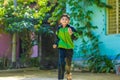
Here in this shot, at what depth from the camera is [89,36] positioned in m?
12.4

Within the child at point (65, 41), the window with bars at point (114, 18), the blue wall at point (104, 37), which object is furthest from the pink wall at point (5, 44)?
the child at point (65, 41)

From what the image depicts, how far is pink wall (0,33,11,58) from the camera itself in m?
18.7

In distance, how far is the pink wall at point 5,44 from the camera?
18720 millimetres

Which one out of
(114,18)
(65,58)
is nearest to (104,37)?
(114,18)

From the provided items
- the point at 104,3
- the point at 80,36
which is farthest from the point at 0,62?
the point at 104,3

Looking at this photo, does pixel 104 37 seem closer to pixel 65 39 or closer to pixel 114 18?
pixel 114 18

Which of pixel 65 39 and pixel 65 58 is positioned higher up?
pixel 65 39

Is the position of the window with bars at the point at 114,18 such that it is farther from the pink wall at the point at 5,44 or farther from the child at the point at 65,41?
the pink wall at the point at 5,44

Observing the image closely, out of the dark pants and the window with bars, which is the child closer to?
the dark pants

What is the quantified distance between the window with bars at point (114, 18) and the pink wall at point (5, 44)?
8059mm

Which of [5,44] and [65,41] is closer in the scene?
[65,41]

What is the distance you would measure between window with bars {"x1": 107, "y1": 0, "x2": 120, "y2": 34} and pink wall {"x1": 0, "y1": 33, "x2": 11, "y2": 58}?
806 cm

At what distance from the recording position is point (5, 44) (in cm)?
1931

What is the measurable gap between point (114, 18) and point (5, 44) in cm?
905
